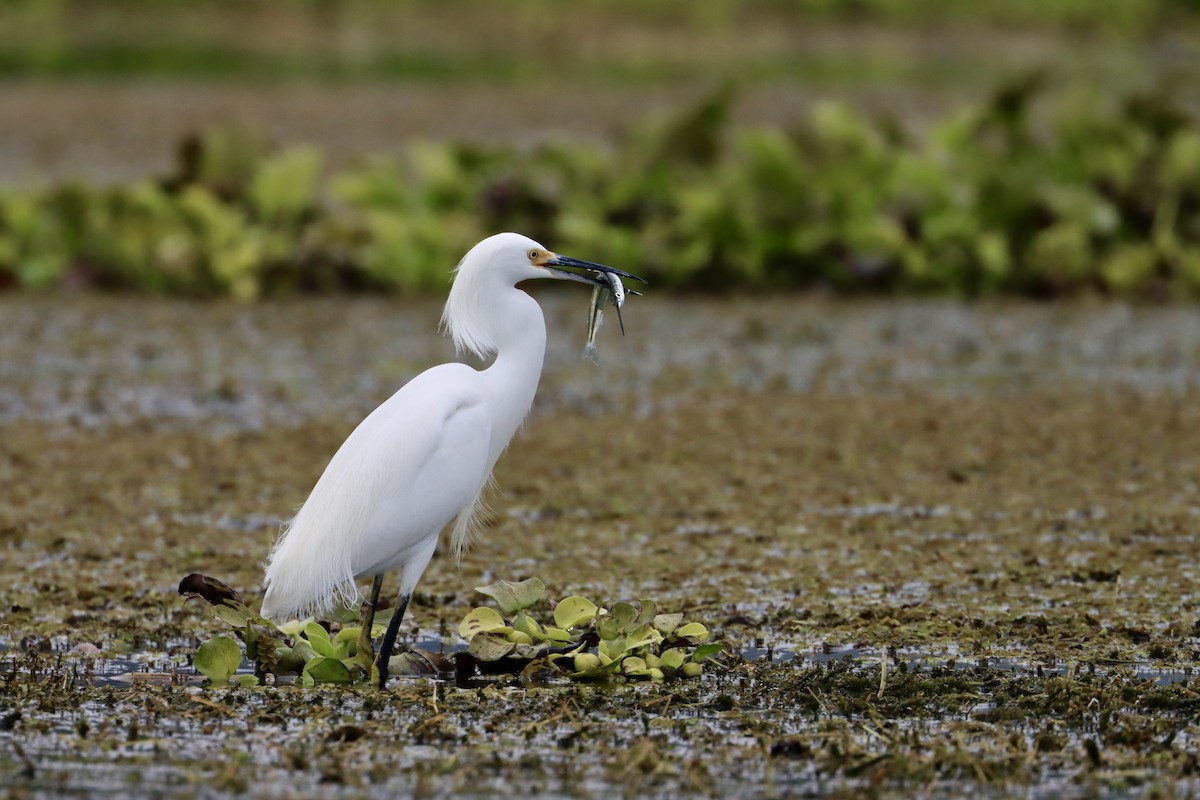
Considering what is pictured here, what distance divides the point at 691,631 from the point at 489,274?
105 cm

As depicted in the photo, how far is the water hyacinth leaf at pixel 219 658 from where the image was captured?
14.6ft

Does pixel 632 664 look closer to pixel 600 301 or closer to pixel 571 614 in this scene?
pixel 571 614

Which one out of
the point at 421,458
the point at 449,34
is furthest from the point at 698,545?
the point at 449,34

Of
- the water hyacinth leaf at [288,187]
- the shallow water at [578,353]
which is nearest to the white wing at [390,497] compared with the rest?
the shallow water at [578,353]

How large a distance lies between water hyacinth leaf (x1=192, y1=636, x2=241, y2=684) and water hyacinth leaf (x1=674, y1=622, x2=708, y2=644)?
3.65ft

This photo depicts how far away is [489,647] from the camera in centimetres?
453

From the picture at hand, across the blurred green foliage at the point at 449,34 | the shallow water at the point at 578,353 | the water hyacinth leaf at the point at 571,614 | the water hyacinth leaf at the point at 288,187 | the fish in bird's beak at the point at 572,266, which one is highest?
the blurred green foliage at the point at 449,34

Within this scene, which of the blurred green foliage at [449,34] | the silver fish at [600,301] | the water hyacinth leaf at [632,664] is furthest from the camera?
the blurred green foliage at [449,34]

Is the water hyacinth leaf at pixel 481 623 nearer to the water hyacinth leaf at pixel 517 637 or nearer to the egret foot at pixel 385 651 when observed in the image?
the water hyacinth leaf at pixel 517 637

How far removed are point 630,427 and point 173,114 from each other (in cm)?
1187

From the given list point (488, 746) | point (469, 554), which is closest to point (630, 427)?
point (469, 554)

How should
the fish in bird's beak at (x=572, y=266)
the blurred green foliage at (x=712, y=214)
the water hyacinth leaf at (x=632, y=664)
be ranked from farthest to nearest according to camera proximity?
the blurred green foliage at (x=712, y=214) → the fish in bird's beak at (x=572, y=266) → the water hyacinth leaf at (x=632, y=664)

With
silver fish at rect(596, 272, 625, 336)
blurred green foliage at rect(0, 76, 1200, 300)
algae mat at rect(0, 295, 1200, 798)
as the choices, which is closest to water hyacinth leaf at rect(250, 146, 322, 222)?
blurred green foliage at rect(0, 76, 1200, 300)

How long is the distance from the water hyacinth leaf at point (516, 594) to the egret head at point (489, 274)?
25.3 inches
